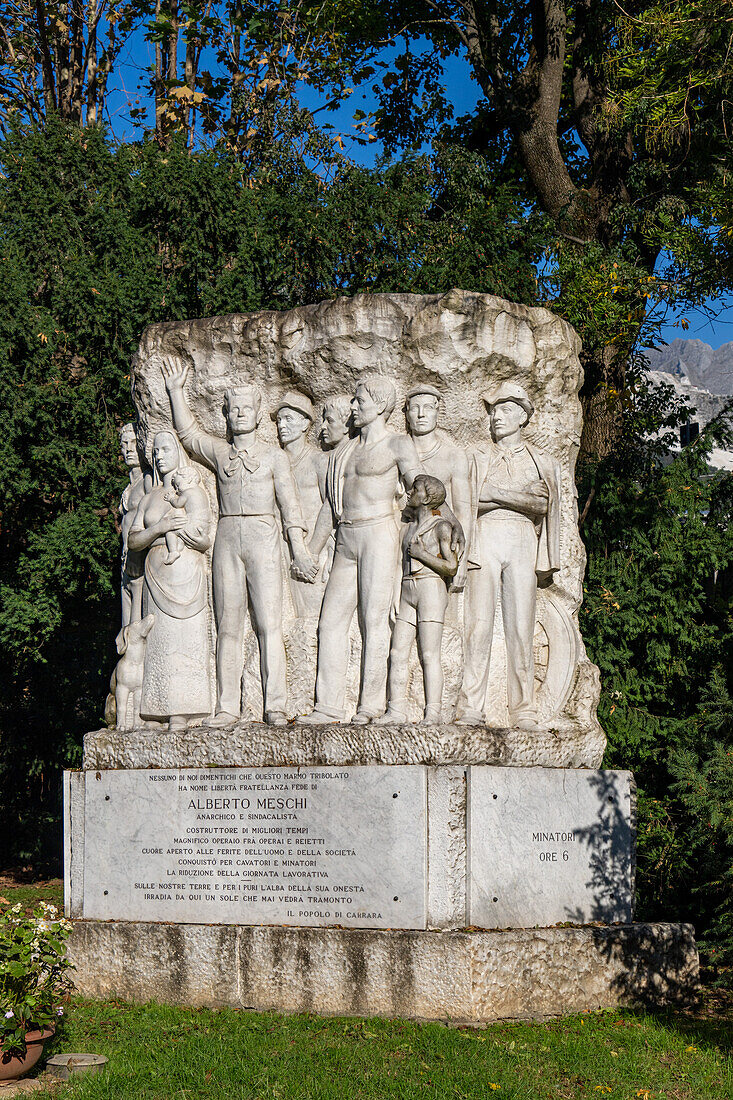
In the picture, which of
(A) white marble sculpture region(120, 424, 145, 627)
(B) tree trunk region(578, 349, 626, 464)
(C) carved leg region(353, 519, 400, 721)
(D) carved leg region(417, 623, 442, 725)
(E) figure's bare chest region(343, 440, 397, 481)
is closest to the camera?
(D) carved leg region(417, 623, 442, 725)

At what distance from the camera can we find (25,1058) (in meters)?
6.57

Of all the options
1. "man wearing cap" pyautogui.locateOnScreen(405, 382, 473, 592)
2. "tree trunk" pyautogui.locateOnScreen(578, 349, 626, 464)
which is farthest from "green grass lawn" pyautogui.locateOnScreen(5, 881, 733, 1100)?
"tree trunk" pyautogui.locateOnScreen(578, 349, 626, 464)

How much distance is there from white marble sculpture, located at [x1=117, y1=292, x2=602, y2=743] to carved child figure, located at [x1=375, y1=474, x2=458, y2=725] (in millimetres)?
18

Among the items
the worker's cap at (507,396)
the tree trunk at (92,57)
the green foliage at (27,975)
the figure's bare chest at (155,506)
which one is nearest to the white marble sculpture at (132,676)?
the figure's bare chest at (155,506)

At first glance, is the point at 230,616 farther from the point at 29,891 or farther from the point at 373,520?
the point at 29,891

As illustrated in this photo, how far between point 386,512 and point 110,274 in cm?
610

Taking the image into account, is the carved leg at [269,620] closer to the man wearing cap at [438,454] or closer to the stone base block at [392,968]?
the man wearing cap at [438,454]

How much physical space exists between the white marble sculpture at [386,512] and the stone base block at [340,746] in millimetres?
96

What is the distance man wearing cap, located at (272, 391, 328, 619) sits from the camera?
8766 mm

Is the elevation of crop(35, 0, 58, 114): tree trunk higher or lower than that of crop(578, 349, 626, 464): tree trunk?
higher

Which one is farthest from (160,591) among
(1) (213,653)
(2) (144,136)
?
(2) (144,136)

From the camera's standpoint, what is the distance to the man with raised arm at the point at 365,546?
329 inches

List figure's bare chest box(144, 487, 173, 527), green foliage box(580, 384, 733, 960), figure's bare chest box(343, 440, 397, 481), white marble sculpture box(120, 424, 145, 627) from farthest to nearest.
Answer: green foliage box(580, 384, 733, 960), white marble sculpture box(120, 424, 145, 627), figure's bare chest box(144, 487, 173, 527), figure's bare chest box(343, 440, 397, 481)

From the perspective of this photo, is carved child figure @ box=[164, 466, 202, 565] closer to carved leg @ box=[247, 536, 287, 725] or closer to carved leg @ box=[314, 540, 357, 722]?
carved leg @ box=[247, 536, 287, 725]
